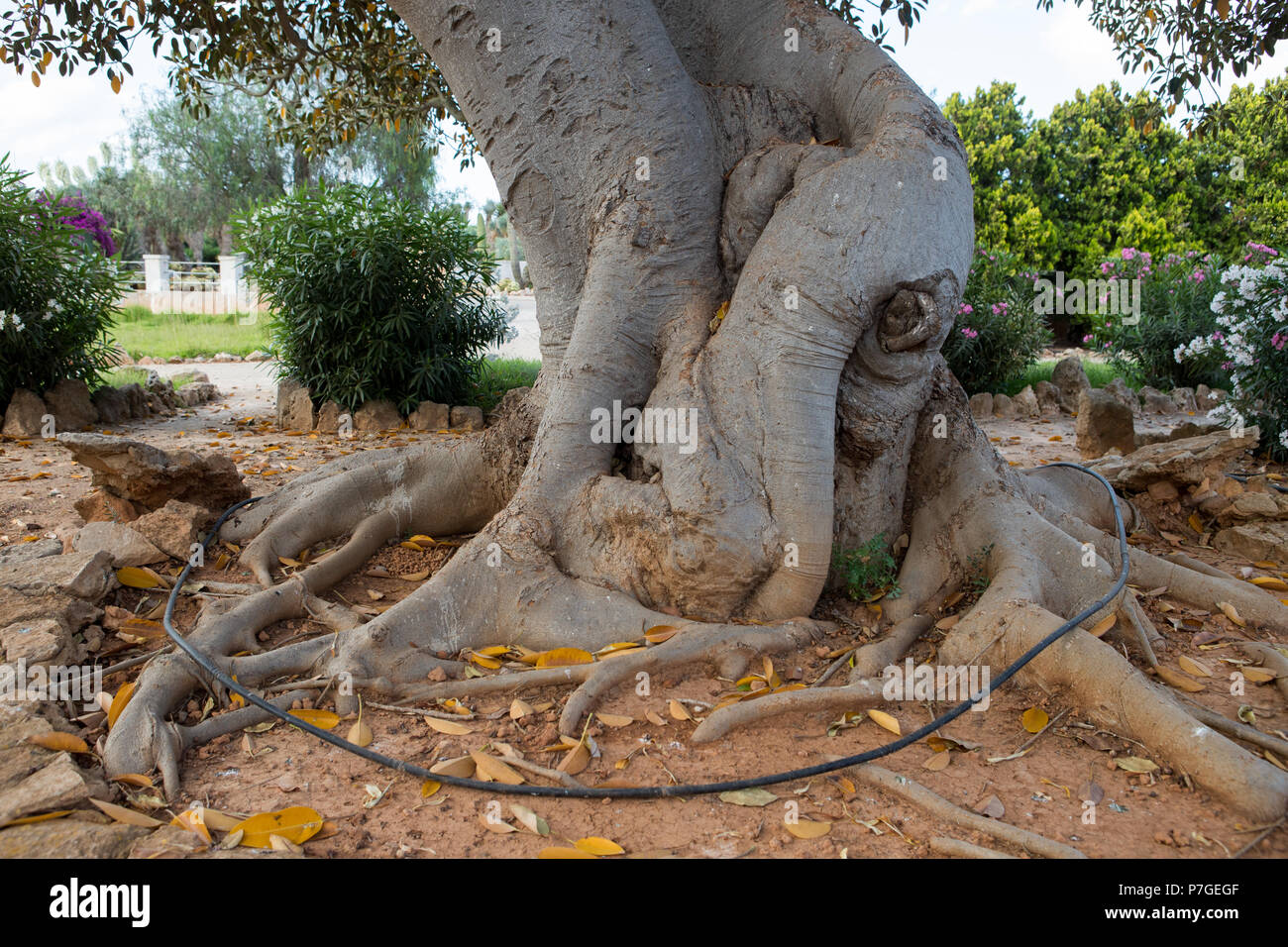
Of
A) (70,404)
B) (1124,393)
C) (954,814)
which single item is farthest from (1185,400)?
(70,404)

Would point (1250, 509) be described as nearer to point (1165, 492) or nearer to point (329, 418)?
point (1165, 492)

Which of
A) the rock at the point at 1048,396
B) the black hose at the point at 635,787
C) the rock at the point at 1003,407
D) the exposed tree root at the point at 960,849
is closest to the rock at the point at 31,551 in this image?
the black hose at the point at 635,787

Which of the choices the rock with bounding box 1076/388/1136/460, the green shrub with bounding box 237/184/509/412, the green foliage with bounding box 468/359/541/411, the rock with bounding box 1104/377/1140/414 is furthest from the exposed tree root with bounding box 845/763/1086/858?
the rock with bounding box 1104/377/1140/414

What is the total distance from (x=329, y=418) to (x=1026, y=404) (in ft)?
25.0

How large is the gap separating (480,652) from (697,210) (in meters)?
A: 2.14

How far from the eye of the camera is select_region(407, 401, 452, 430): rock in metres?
8.59

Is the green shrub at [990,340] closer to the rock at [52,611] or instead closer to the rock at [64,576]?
the rock at [64,576]

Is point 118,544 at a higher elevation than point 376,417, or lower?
lower

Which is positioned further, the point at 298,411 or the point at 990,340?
the point at 990,340

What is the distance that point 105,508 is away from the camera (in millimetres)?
4664

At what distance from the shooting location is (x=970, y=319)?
1002 centimetres

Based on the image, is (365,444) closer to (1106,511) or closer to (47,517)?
(47,517)

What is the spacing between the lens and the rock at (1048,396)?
10.1 metres

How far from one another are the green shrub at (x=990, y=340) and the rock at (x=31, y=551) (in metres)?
8.65
